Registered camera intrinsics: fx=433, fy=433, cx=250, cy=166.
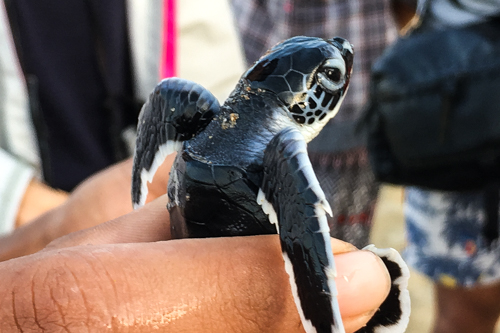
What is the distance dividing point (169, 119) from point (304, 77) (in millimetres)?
206

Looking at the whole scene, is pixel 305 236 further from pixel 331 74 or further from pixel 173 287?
pixel 331 74

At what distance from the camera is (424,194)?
4.53 ft

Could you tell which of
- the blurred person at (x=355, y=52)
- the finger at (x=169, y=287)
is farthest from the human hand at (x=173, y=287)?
the blurred person at (x=355, y=52)

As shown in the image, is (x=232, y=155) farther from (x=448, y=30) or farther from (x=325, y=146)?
(x=325, y=146)

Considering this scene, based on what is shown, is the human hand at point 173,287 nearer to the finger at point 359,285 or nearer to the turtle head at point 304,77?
the finger at point 359,285

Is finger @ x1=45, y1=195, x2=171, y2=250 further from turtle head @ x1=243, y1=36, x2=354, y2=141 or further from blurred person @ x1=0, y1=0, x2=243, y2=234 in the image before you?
blurred person @ x1=0, y1=0, x2=243, y2=234

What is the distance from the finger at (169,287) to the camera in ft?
1.55

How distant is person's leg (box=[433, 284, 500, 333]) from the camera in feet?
4.74

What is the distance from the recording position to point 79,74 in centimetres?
133

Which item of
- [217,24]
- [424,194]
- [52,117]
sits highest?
[217,24]

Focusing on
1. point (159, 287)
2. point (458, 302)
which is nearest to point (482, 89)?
point (458, 302)

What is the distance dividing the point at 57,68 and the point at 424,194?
3.94ft

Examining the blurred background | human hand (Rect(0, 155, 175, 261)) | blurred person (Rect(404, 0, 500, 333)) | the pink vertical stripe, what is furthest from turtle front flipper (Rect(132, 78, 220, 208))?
the blurred background

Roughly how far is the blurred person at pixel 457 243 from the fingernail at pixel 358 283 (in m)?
0.87
